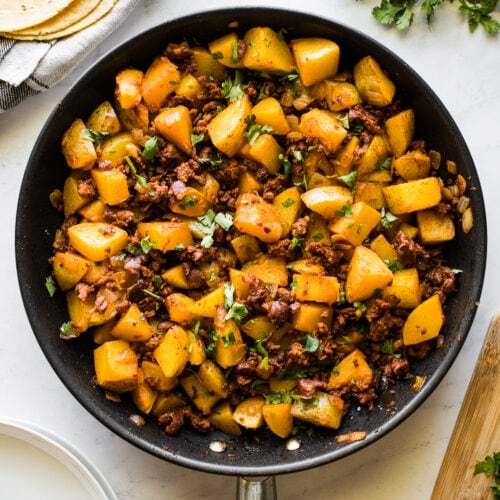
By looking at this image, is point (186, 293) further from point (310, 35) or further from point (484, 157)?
point (484, 157)

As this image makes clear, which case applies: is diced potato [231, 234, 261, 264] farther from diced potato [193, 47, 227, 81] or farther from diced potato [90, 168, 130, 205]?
diced potato [193, 47, 227, 81]

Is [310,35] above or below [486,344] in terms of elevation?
above

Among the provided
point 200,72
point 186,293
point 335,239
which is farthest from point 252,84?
point 186,293

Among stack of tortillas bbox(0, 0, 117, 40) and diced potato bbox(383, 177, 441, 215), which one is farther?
stack of tortillas bbox(0, 0, 117, 40)

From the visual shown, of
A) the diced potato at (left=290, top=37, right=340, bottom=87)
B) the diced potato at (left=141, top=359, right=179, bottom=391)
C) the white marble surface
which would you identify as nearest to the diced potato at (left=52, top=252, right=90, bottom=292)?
the white marble surface

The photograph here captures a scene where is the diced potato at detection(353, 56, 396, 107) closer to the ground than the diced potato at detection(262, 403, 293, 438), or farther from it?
farther from it

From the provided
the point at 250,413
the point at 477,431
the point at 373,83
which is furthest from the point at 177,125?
the point at 477,431
